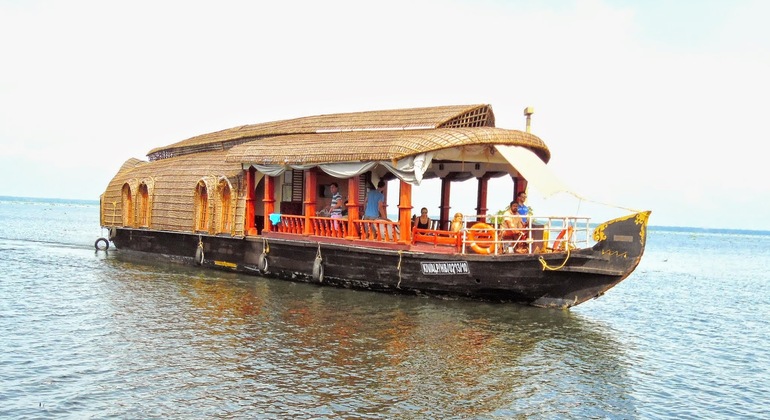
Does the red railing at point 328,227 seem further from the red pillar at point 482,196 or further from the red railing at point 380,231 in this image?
the red pillar at point 482,196

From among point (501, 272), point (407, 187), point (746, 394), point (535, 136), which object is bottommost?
point (746, 394)

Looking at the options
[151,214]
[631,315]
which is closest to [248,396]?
[631,315]

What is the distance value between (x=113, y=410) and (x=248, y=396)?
58.8 inches

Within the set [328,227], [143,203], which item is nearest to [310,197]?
[328,227]

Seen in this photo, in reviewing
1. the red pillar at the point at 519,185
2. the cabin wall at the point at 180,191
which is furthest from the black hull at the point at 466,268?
the red pillar at the point at 519,185

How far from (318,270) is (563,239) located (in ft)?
18.5

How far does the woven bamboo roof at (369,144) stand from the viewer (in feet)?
45.3

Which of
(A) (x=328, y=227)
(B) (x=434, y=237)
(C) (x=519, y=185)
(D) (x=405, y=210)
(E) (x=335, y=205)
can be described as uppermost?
(C) (x=519, y=185)

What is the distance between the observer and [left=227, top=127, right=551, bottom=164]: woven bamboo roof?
13820 millimetres

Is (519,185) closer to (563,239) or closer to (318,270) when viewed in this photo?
(563,239)

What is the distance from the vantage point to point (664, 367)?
1081cm

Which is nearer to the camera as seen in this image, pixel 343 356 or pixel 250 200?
pixel 343 356

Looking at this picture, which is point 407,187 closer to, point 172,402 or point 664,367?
point 664,367

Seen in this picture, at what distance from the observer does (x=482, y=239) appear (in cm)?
1413
